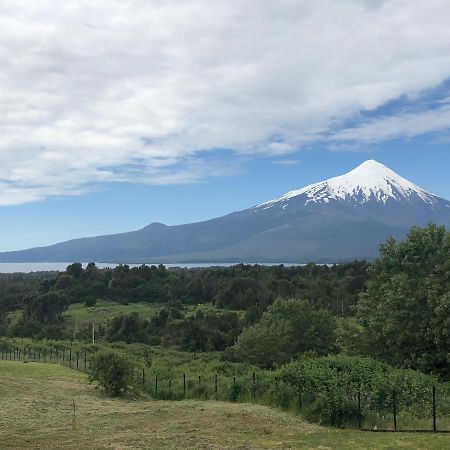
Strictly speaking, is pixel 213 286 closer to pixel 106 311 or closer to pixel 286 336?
pixel 106 311

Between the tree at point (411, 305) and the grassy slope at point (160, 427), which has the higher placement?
the tree at point (411, 305)

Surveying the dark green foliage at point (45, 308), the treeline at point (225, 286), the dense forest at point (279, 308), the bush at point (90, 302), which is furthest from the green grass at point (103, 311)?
the treeline at point (225, 286)

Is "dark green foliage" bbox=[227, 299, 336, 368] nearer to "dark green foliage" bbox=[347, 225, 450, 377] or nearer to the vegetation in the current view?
the vegetation

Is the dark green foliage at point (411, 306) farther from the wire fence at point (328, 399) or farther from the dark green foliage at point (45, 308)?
the dark green foliage at point (45, 308)

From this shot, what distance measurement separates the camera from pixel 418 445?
17.5m

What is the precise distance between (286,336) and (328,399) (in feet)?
121

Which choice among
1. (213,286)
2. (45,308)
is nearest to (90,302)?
(45,308)

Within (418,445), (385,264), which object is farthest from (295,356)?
(418,445)

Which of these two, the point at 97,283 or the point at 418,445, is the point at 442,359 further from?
the point at 97,283

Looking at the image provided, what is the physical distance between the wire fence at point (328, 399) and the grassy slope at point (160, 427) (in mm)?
1047

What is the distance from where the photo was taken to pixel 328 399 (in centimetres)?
2259

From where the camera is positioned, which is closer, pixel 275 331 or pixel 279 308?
pixel 275 331

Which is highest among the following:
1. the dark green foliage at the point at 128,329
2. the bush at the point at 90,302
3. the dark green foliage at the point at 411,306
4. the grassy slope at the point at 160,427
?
A: the dark green foliage at the point at 411,306

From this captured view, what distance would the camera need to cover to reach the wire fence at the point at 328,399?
21.2m
